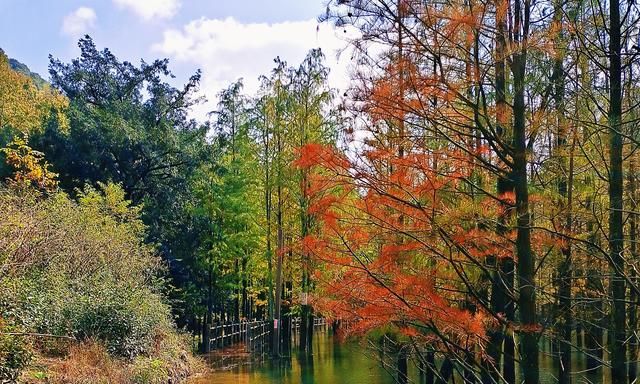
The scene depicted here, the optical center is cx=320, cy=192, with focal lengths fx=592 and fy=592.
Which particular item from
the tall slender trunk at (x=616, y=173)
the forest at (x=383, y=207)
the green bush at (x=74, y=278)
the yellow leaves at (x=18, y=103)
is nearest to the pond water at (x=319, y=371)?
the forest at (x=383, y=207)

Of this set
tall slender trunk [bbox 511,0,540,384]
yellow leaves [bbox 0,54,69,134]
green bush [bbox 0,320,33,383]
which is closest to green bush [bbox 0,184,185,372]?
green bush [bbox 0,320,33,383]

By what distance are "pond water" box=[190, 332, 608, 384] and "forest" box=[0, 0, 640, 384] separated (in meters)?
0.87

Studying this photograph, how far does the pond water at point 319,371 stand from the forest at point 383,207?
2.84 ft

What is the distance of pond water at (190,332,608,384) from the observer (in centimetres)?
1545

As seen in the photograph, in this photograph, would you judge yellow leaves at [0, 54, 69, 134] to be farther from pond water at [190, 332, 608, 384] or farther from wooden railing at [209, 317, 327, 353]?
pond water at [190, 332, 608, 384]

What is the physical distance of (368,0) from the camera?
4859 millimetres

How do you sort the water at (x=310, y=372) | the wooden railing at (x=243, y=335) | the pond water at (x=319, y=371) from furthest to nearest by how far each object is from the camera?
the wooden railing at (x=243, y=335) < the water at (x=310, y=372) < the pond water at (x=319, y=371)

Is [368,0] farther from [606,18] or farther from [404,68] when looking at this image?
[606,18]

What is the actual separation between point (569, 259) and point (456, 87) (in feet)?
11.7

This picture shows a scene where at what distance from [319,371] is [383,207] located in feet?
43.0

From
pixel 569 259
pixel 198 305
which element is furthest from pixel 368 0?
pixel 198 305

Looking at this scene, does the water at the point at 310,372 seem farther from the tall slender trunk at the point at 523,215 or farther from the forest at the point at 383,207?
the tall slender trunk at the point at 523,215

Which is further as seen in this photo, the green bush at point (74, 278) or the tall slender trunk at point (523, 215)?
the green bush at point (74, 278)

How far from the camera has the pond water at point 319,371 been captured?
15445mm
